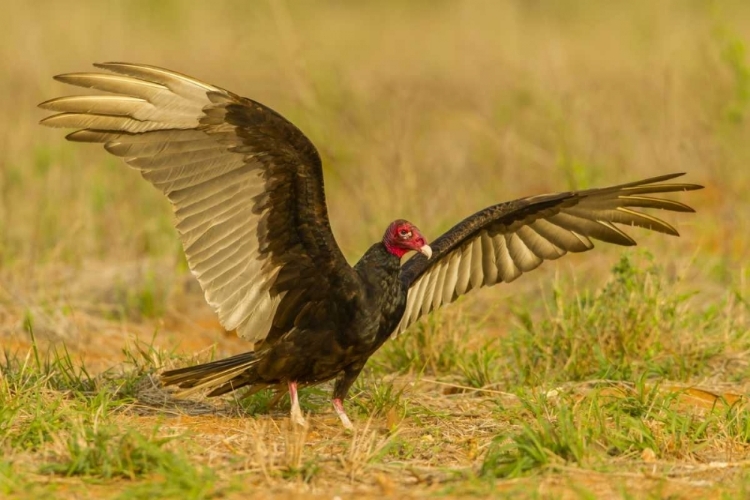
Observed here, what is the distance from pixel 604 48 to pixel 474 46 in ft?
10.1

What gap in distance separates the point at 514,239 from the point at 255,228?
154 centimetres

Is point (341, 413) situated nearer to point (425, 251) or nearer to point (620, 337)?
point (425, 251)

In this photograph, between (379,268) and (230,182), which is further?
(379,268)

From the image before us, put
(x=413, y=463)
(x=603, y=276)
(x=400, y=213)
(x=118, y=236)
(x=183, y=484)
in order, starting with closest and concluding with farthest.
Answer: (x=183, y=484), (x=413, y=463), (x=603, y=276), (x=400, y=213), (x=118, y=236)

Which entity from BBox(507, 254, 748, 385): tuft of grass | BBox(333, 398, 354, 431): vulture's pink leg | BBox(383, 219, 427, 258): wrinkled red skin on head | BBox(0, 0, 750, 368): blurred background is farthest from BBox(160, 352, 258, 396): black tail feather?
BBox(0, 0, 750, 368): blurred background

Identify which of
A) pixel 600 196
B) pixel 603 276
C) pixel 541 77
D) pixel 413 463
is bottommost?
pixel 413 463

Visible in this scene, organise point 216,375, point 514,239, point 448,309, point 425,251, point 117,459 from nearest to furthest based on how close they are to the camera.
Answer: point 117,459
point 216,375
point 425,251
point 514,239
point 448,309

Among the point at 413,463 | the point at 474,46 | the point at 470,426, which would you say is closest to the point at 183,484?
the point at 413,463

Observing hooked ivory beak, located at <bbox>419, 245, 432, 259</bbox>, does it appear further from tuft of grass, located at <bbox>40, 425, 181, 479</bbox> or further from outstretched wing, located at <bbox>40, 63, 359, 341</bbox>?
tuft of grass, located at <bbox>40, 425, 181, 479</bbox>

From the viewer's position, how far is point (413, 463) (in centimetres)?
423

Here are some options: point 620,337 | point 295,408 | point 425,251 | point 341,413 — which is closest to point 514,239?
point 620,337

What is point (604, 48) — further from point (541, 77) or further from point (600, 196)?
point (600, 196)

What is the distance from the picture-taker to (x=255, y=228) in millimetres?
4738

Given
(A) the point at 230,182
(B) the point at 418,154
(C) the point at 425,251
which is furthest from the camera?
(B) the point at 418,154
